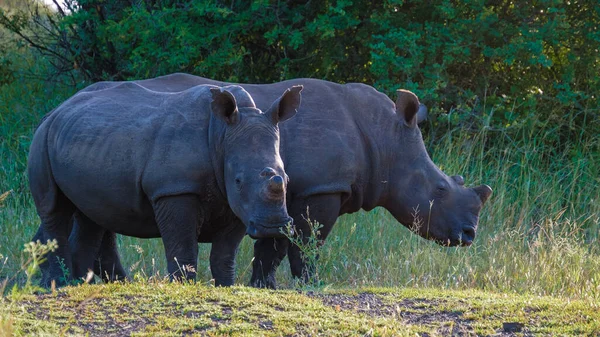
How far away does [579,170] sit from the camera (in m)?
12.6

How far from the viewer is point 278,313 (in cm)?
494

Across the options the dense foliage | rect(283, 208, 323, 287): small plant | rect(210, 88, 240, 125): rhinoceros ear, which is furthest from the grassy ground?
the dense foliage

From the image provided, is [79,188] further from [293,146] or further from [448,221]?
[448,221]

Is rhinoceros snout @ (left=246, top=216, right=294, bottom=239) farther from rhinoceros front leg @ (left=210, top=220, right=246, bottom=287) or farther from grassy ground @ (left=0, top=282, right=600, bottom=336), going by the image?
rhinoceros front leg @ (left=210, top=220, right=246, bottom=287)

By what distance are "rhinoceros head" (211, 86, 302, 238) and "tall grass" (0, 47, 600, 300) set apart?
72cm

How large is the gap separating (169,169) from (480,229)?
460 cm

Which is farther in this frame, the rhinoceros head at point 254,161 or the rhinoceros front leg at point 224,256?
the rhinoceros front leg at point 224,256

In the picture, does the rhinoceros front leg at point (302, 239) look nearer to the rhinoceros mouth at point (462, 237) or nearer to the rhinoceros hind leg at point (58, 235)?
the rhinoceros mouth at point (462, 237)

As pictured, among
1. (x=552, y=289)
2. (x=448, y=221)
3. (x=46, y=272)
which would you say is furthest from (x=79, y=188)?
(x=552, y=289)

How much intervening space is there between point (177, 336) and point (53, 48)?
1074 cm

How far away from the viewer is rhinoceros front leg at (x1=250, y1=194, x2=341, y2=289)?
7465 mm

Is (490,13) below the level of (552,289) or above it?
above

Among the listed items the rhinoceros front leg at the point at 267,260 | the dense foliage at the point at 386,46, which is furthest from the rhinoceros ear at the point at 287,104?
the dense foliage at the point at 386,46

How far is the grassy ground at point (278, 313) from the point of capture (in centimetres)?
461
